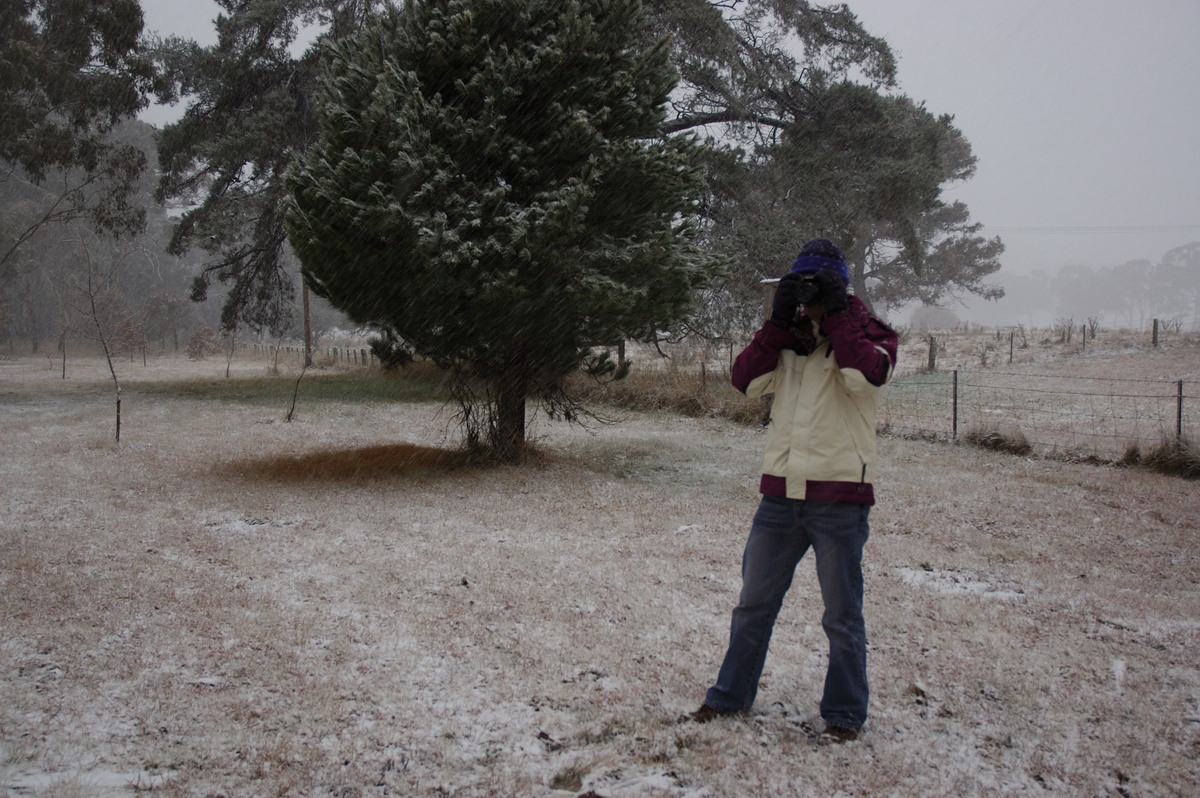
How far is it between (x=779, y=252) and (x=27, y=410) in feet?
41.1

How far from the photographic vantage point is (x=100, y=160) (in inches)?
646

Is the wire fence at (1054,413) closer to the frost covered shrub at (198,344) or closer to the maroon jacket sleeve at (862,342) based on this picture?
the maroon jacket sleeve at (862,342)

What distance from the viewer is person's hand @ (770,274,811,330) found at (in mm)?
2799

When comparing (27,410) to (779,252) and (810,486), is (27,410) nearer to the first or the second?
(779,252)

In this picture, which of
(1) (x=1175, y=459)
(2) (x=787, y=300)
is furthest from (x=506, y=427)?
(1) (x=1175, y=459)

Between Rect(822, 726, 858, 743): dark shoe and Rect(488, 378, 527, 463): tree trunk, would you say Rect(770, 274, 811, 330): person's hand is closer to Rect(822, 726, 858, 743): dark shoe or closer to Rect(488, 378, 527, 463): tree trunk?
Rect(822, 726, 858, 743): dark shoe

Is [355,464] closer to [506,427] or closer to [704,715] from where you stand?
[506,427]

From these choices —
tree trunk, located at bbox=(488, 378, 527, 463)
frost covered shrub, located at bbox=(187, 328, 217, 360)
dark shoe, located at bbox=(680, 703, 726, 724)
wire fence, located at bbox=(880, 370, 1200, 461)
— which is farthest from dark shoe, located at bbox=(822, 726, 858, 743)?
frost covered shrub, located at bbox=(187, 328, 217, 360)

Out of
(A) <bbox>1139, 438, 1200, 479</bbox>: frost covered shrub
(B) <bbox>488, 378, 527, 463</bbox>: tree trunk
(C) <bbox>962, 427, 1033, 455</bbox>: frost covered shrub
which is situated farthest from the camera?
(C) <bbox>962, 427, 1033, 455</bbox>: frost covered shrub

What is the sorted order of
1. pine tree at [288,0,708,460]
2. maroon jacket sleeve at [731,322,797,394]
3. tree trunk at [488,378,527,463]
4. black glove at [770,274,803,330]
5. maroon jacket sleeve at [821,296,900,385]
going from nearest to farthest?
1. maroon jacket sleeve at [821,296,900,385]
2. black glove at [770,274,803,330]
3. maroon jacket sleeve at [731,322,797,394]
4. pine tree at [288,0,708,460]
5. tree trunk at [488,378,527,463]

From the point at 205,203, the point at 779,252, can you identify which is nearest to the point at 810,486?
the point at 779,252

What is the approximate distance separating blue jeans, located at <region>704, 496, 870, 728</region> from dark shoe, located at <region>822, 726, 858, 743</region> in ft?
0.06

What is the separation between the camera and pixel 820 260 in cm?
286

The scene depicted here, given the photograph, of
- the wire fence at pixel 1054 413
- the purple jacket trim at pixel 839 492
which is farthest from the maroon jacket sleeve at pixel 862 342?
the wire fence at pixel 1054 413
